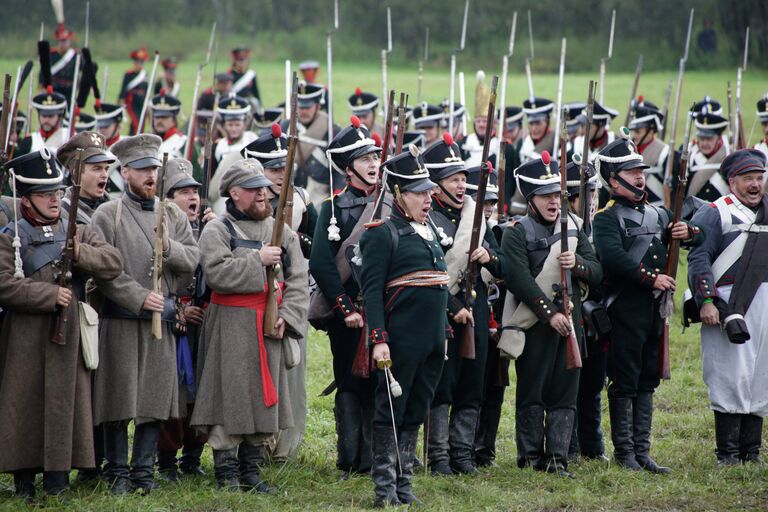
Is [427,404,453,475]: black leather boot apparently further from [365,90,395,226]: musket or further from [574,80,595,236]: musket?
[574,80,595,236]: musket

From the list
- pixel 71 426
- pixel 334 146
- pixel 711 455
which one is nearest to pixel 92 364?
pixel 71 426

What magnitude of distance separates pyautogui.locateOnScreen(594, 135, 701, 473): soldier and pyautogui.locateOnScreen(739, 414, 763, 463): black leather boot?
0.66 meters

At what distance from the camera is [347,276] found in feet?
26.5

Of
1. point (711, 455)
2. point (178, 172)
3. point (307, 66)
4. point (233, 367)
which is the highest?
point (307, 66)

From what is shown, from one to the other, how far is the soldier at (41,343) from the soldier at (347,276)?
143 centimetres

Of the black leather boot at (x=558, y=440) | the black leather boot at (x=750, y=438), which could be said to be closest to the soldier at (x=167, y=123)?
the black leather boot at (x=558, y=440)

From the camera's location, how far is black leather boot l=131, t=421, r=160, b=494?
743 cm

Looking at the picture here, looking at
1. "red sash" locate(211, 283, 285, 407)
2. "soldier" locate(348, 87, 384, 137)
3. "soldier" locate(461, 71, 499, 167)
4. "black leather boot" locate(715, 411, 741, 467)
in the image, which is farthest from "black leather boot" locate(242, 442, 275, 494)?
"soldier" locate(348, 87, 384, 137)

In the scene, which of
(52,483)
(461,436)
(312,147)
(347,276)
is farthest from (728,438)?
(312,147)

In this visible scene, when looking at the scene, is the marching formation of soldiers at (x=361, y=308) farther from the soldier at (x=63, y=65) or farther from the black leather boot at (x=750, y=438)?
the soldier at (x=63, y=65)

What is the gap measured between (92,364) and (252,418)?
1.00m

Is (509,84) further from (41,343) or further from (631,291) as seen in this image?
(41,343)

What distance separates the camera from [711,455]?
889 centimetres

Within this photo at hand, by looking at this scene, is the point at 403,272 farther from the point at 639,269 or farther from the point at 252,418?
the point at 639,269
